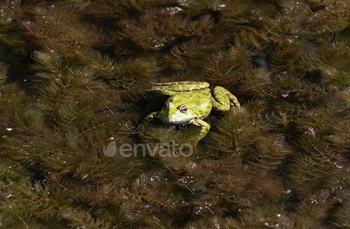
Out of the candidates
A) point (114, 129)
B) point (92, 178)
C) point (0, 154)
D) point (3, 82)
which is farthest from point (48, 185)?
point (3, 82)

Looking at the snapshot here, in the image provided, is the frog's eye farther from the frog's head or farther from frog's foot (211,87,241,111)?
frog's foot (211,87,241,111)

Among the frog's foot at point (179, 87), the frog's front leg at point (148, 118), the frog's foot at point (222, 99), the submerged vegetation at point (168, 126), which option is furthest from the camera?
the frog's foot at point (179, 87)

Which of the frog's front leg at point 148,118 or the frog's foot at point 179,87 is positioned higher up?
the frog's foot at point 179,87

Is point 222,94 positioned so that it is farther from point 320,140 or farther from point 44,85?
point 44,85

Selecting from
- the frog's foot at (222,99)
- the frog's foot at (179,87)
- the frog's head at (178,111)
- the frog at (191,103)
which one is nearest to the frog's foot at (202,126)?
the frog at (191,103)

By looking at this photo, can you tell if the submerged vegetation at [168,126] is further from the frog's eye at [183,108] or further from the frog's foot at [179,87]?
the frog's eye at [183,108]

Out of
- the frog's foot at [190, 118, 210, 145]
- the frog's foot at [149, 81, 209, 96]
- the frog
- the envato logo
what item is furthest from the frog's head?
the envato logo

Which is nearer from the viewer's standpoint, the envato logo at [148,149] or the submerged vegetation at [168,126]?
the submerged vegetation at [168,126]

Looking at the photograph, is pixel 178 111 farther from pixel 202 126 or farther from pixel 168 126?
pixel 202 126
